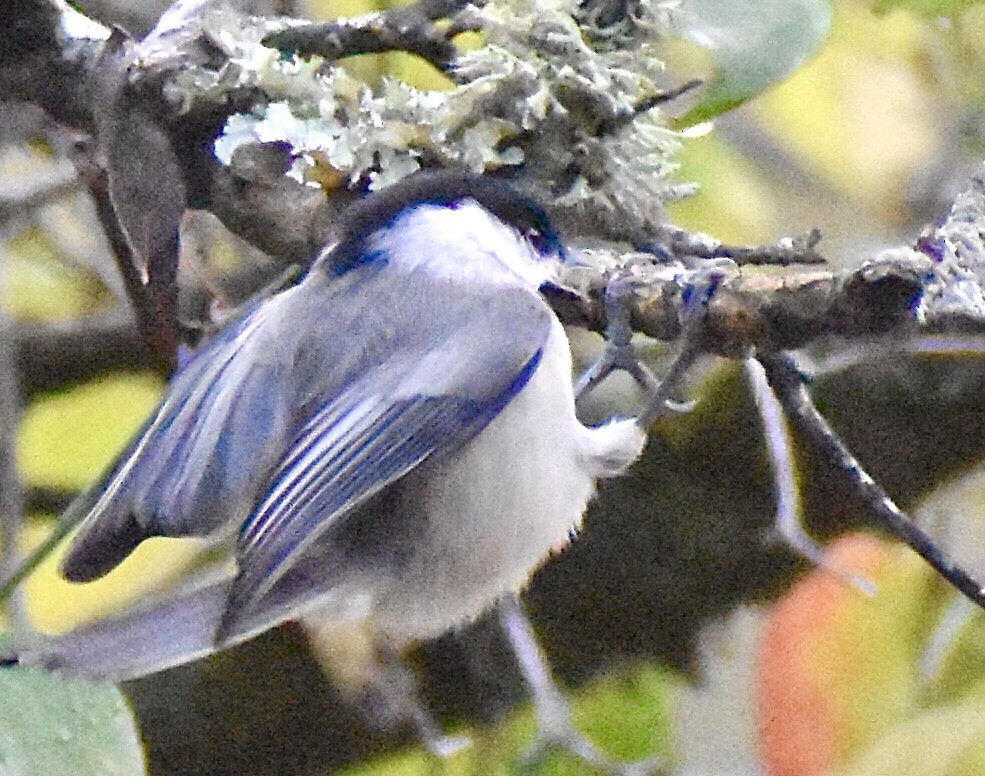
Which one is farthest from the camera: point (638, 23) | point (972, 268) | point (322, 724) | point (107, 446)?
point (107, 446)

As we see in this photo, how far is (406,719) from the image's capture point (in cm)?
69

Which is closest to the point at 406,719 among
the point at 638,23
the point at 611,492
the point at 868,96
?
the point at 611,492

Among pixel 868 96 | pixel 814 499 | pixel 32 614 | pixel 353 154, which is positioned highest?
pixel 353 154

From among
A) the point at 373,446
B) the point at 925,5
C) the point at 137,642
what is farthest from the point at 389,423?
the point at 925,5

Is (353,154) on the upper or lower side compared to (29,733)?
upper

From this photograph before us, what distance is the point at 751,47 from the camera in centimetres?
60

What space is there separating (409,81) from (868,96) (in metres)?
0.44

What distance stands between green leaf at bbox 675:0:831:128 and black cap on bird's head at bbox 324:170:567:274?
13 cm

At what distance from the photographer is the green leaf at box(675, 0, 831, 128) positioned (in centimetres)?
59

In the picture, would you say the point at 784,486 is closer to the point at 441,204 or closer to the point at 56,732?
the point at 441,204

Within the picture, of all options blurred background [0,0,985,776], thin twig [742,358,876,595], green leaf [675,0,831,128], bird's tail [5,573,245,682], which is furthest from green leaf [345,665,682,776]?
green leaf [675,0,831,128]

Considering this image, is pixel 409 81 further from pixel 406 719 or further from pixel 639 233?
pixel 406 719

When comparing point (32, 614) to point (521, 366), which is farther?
point (32, 614)

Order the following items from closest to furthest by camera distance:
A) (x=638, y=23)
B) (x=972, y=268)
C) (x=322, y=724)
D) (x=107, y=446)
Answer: (x=972, y=268) < (x=638, y=23) < (x=322, y=724) < (x=107, y=446)
